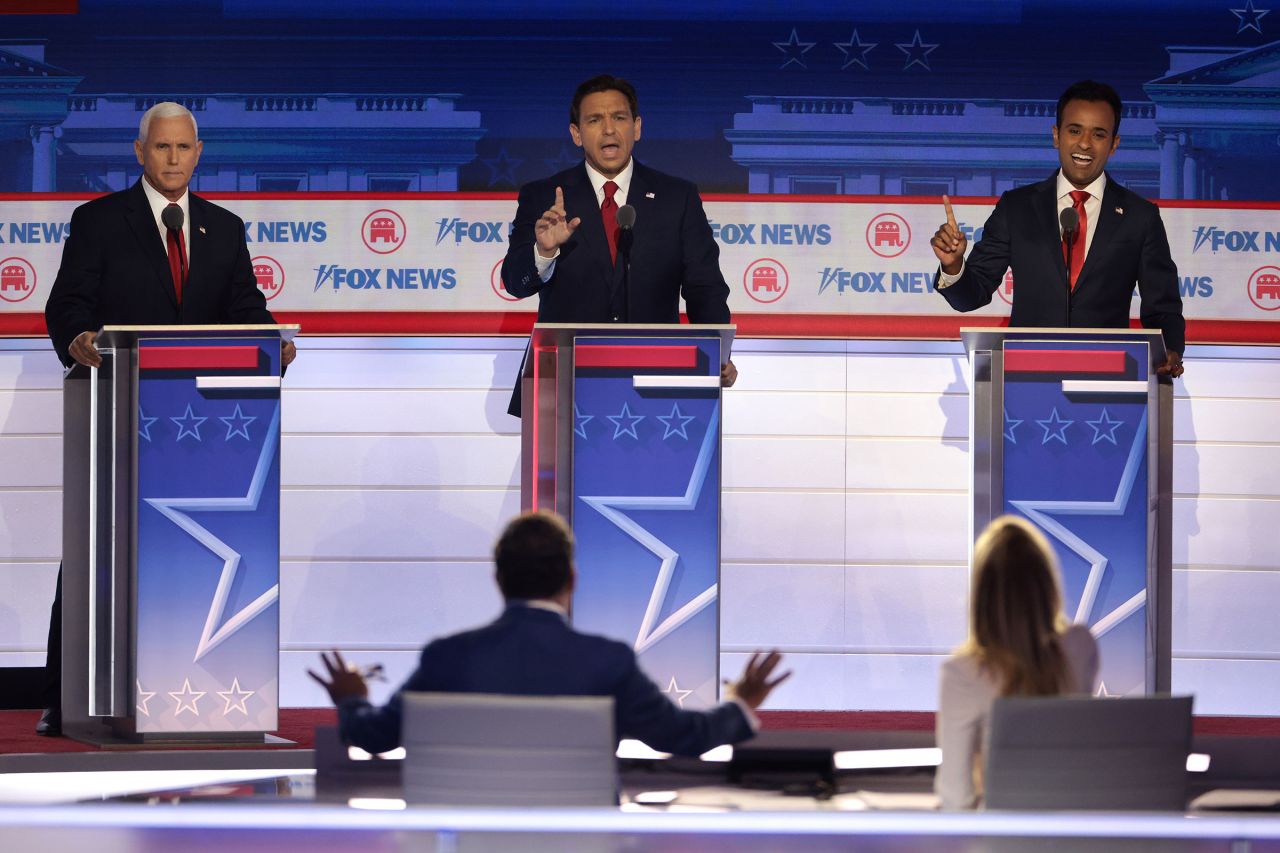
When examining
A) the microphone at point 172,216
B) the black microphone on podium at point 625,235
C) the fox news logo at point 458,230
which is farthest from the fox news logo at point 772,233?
the microphone at point 172,216

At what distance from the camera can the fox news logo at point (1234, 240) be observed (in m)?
5.48

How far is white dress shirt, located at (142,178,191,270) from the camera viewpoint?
4.18 metres

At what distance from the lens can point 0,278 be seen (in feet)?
18.3

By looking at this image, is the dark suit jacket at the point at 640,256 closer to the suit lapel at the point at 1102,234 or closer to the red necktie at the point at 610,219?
the red necktie at the point at 610,219

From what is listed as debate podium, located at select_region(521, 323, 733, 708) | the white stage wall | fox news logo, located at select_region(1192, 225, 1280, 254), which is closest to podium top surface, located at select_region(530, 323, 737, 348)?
debate podium, located at select_region(521, 323, 733, 708)

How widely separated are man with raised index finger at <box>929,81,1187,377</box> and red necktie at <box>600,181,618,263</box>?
91 cm

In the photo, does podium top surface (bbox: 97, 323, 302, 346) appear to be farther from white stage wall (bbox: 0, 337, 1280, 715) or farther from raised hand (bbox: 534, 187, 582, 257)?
white stage wall (bbox: 0, 337, 1280, 715)

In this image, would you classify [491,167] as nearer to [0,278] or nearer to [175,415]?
[0,278]

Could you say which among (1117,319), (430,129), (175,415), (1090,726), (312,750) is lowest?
(312,750)

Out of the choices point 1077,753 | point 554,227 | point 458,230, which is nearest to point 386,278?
point 458,230

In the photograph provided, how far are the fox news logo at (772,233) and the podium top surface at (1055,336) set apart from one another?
1.88 metres

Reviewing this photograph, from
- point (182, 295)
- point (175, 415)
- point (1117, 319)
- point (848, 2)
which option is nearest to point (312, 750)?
point (175, 415)

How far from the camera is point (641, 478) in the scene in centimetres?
361

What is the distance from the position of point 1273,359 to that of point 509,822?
4622 millimetres
